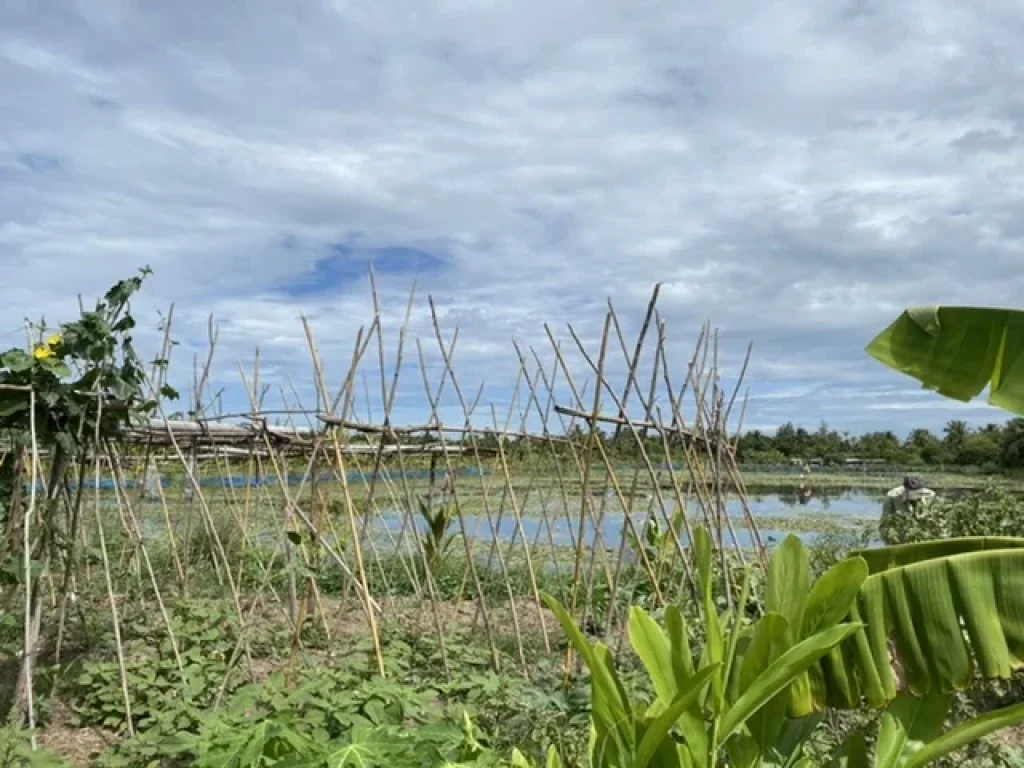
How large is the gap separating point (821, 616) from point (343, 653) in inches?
101

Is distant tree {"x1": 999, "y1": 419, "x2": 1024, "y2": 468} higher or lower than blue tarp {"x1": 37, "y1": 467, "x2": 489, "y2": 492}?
higher

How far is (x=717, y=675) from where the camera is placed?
224 cm

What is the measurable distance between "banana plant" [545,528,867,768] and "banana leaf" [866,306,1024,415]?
85 cm

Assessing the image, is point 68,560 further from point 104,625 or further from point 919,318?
point 919,318

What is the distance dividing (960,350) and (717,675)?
4.22 feet

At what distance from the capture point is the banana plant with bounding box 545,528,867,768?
2.19 metres

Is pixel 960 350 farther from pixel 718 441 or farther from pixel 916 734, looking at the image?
pixel 718 441

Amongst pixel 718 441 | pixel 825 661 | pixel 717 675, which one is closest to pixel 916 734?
pixel 825 661

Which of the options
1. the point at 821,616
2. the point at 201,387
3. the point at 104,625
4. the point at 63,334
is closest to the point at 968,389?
the point at 821,616

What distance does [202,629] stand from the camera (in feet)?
15.1

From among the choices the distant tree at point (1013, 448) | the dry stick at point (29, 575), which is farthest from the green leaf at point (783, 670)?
the distant tree at point (1013, 448)

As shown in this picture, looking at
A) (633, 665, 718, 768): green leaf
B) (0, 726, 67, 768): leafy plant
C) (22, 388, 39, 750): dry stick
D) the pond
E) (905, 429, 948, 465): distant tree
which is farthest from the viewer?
(905, 429, 948, 465): distant tree

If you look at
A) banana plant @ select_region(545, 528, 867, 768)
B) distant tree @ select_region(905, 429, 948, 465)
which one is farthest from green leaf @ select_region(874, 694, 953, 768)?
distant tree @ select_region(905, 429, 948, 465)

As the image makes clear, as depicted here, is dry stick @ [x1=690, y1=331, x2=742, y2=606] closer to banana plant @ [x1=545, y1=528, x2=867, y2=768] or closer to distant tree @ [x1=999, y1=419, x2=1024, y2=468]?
banana plant @ [x1=545, y1=528, x2=867, y2=768]
